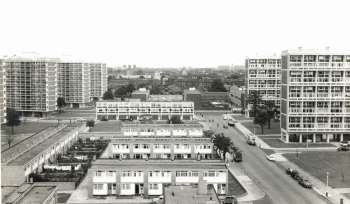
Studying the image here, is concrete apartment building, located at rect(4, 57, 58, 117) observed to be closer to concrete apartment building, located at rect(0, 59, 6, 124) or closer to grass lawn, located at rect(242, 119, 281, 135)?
concrete apartment building, located at rect(0, 59, 6, 124)

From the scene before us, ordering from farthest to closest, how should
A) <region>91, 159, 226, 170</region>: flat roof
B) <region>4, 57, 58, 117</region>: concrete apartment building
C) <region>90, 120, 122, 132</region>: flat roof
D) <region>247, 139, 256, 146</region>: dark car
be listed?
<region>4, 57, 58, 117</region>: concrete apartment building, <region>90, 120, 122, 132</region>: flat roof, <region>247, 139, 256, 146</region>: dark car, <region>91, 159, 226, 170</region>: flat roof

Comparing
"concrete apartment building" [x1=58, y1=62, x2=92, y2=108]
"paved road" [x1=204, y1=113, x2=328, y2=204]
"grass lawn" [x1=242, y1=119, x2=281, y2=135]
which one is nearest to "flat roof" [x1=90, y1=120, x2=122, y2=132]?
"grass lawn" [x1=242, y1=119, x2=281, y2=135]

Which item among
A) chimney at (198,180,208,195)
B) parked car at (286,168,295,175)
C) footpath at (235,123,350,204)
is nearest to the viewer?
chimney at (198,180,208,195)

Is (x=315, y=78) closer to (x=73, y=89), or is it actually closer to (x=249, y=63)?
(x=249, y=63)

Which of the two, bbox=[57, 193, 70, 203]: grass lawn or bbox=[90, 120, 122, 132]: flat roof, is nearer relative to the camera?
bbox=[57, 193, 70, 203]: grass lawn

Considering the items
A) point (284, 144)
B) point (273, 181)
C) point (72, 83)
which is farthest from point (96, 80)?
point (273, 181)

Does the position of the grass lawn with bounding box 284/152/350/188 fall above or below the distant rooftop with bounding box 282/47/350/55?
below

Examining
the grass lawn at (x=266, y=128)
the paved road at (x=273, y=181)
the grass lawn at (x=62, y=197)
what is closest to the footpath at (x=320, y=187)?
the paved road at (x=273, y=181)

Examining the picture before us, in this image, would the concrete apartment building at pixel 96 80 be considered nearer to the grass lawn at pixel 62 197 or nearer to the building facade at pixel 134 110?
the building facade at pixel 134 110
